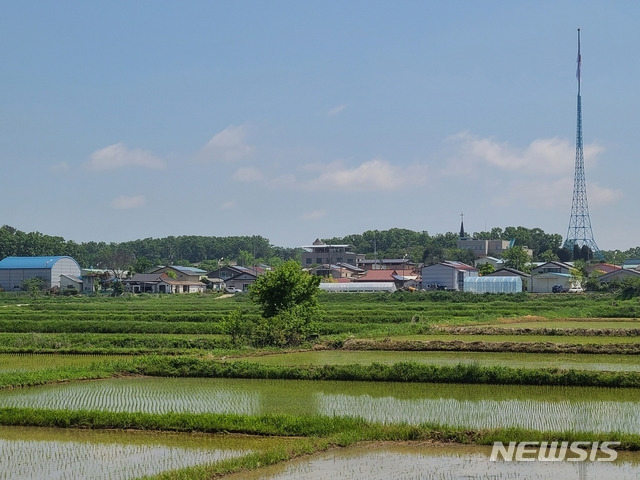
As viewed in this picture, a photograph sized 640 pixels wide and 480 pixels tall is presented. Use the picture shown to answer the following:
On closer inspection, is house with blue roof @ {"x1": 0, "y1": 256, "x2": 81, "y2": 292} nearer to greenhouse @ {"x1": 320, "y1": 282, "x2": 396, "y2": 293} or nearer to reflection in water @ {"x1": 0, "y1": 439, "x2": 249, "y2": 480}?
greenhouse @ {"x1": 320, "y1": 282, "x2": 396, "y2": 293}

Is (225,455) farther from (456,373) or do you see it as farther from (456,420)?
(456,373)

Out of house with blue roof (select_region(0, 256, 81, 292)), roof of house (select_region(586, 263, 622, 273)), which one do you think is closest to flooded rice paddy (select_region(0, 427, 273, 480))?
house with blue roof (select_region(0, 256, 81, 292))

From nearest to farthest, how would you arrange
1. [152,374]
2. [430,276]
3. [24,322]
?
[152,374], [24,322], [430,276]

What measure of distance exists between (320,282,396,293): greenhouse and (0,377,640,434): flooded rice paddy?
60723 millimetres

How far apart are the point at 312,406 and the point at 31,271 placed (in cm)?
8565

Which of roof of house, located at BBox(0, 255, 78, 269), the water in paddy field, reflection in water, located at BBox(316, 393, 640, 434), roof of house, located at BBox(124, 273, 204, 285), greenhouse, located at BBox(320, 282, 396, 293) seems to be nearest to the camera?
the water in paddy field

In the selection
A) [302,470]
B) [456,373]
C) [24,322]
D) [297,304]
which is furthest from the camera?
[24,322]

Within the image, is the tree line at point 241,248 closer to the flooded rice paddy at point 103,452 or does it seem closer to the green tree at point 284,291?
the green tree at point 284,291

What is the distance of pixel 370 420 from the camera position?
16.8m

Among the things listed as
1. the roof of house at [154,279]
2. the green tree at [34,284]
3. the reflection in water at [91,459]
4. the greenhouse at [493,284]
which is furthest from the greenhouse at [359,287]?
the reflection in water at [91,459]

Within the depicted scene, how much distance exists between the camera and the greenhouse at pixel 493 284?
80750mm

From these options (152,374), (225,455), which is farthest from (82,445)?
(152,374)

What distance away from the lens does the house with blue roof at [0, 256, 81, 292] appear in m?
96.9

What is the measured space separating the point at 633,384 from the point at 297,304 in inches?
633
